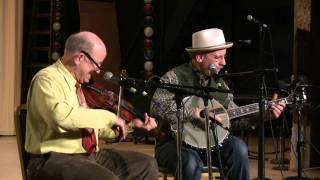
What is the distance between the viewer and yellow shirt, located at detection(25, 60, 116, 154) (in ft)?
9.86

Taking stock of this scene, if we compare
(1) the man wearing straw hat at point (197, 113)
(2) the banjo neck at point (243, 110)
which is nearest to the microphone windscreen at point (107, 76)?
(1) the man wearing straw hat at point (197, 113)

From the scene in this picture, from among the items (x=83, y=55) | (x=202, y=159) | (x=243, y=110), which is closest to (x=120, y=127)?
(x=83, y=55)

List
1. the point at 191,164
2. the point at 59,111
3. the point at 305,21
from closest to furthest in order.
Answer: the point at 59,111
the point at 191,164
the point at 305,21

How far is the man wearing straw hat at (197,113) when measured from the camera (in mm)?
3834

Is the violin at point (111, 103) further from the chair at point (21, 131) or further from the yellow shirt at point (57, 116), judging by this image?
the chair at point (21, 131)

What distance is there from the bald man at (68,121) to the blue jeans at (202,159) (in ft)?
2.08

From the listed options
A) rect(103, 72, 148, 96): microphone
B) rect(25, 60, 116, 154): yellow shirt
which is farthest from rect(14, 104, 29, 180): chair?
rect(103, 72, 148, 96): microphone

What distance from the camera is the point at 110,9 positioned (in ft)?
33.0

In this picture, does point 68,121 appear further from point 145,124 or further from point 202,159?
point 202,159

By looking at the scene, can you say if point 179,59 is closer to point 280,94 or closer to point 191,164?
point 280,94

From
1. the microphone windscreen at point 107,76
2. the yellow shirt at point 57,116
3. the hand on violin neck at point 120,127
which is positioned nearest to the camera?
the microphone windscreen at point 107,76

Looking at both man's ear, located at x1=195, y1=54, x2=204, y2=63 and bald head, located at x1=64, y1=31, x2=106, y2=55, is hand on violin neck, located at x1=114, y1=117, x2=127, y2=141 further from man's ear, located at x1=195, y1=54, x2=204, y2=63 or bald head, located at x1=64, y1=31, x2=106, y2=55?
man's ear, located at x1=195, y1=54, x2=204, y2=63

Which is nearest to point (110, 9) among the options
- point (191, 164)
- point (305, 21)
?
point (305, 21)

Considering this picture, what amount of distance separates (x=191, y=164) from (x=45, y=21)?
264 inches
